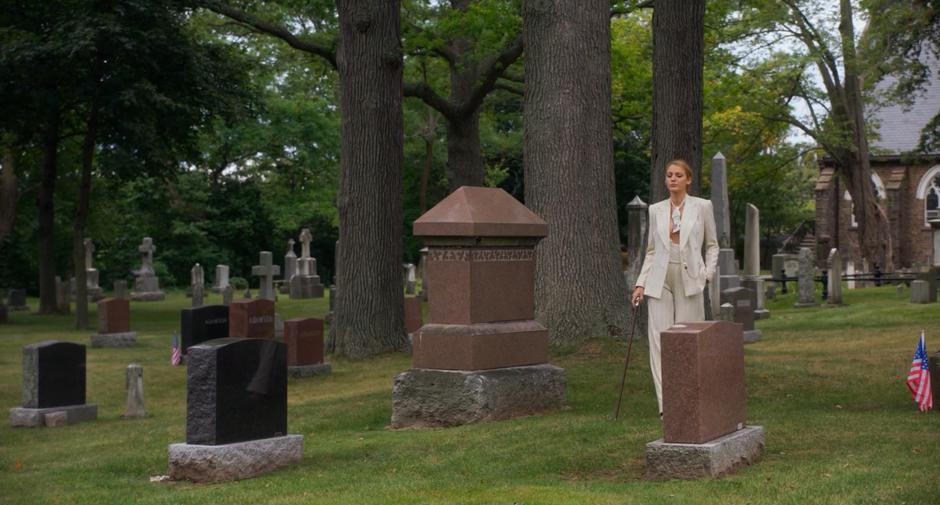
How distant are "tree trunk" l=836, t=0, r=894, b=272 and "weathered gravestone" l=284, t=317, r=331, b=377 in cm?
2497

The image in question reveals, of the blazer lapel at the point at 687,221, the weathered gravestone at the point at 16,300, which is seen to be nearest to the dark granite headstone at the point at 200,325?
the blazer lapel at the point at 687,221

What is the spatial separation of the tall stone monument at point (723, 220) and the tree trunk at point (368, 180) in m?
8.62

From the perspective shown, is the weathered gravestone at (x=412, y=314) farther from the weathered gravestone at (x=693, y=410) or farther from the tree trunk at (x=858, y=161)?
the tree trunk at (x=858, y=161)

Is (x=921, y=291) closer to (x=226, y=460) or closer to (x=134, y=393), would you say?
(x=134, y=393)

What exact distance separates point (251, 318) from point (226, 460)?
10041 mm

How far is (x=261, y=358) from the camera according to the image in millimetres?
8953

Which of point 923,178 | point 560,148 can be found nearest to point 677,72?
point 560,148

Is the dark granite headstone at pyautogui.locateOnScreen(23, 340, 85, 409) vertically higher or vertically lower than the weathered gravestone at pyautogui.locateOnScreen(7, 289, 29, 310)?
lower

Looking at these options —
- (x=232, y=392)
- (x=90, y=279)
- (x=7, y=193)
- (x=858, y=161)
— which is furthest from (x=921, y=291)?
(x=90, y=279)

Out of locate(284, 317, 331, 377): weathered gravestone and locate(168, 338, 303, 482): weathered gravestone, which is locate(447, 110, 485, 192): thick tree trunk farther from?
locate(168, 338, 303, 482): weathered gravestone

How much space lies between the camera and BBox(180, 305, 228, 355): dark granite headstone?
19.2m

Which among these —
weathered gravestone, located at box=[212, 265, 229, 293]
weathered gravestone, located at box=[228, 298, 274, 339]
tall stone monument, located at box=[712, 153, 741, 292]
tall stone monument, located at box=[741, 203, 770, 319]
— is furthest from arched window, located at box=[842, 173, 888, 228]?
weathered gravestone, located at box=[228, 298, 274, 339]

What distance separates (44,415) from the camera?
44.9 feet

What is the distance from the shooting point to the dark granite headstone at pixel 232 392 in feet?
28.2
